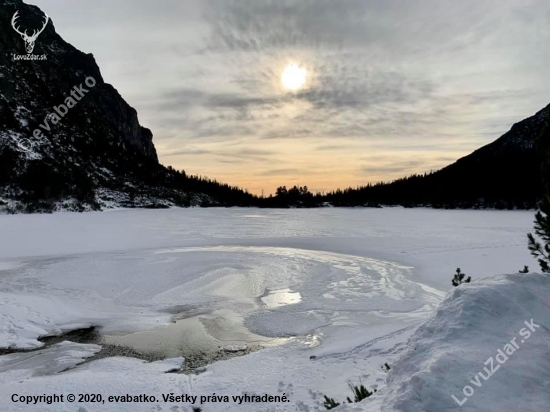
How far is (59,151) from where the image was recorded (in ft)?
273

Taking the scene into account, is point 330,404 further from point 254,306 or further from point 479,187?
point 479,187

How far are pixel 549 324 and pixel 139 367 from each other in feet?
20.2

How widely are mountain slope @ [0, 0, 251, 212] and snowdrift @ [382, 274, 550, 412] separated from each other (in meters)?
46.5

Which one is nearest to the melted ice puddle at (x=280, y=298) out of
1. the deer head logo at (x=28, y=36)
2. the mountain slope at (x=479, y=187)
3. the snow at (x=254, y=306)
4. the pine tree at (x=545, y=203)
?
the snow at (x=254, y=306)

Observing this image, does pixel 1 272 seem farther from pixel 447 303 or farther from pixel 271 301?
pixel 447 303

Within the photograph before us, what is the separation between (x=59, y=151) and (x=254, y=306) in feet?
299

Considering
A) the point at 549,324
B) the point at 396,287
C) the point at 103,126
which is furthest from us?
the point at 103,126

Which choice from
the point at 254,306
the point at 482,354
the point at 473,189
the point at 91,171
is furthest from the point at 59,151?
the point at 473,189

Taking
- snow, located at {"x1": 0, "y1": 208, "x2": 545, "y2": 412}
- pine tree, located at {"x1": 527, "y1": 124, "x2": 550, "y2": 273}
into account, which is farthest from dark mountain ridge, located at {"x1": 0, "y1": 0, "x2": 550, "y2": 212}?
snow, located at {"x1": 0, "y1": 208, "x2": 545, "y2": 412}

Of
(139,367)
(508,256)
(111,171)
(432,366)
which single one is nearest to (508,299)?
(432,366)

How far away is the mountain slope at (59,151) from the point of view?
185 feet

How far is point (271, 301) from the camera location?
1048 centimetres

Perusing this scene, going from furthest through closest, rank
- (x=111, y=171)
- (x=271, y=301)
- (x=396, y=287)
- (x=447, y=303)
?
(x=111, y=171)
(x=396, y=287)
(x=271, y=301)
(x=447, y=303)

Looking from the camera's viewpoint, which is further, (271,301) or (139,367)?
(271,301)
